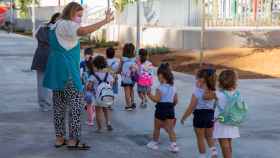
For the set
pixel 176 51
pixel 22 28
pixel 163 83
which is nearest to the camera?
pixel 163 83

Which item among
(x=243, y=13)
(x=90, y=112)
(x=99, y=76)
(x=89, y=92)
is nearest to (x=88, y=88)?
(x=89, y=92)

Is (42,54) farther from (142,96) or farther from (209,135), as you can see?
(209,135)

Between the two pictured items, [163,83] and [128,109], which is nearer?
[163,83]

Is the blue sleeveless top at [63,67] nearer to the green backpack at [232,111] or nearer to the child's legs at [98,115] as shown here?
the child's legs at [98,115]

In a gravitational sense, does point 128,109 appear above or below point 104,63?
below

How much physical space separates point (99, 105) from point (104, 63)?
58cm

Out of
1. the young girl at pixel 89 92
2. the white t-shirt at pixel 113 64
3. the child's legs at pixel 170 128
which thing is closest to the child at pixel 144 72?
the white t-shirt at pixel 113 64

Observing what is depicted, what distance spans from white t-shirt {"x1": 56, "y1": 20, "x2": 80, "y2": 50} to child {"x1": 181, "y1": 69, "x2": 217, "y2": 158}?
1.57 m

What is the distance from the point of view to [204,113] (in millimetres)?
7465

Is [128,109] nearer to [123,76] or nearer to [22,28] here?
[123,76]

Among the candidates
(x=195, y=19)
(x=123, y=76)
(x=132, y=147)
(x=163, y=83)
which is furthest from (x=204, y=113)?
(x=195, y=19)

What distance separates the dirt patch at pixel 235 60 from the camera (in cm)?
1870

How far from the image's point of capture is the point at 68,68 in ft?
26.7

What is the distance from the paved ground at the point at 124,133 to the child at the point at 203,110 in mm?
652
